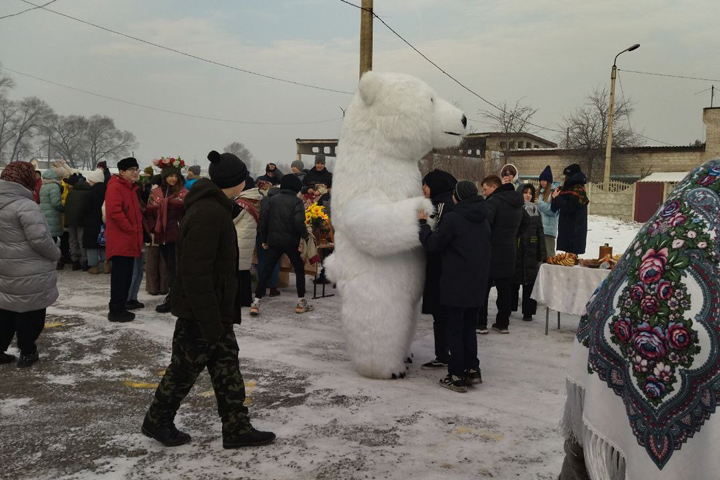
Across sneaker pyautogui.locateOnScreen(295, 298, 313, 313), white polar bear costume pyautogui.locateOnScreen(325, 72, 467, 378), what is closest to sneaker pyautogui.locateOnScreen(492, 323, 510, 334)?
white polar bear costume pyautogui.locateOnScreen(325, 72, 467, 378)

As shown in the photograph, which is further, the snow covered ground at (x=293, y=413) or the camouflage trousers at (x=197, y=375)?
the camouflage trousers at (x=197, y=375)

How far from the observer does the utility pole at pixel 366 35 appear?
998cm

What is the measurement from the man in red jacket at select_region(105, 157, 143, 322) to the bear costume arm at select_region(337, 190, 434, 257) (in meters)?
3.30

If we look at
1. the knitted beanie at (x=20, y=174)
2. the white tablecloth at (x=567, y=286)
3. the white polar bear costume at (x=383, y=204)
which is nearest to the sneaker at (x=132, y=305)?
the knitted beanie at (x=20, y=174)

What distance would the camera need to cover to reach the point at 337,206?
514 cm

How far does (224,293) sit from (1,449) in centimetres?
174

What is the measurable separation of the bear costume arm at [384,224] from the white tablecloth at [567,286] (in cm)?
264

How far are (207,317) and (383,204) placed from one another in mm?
1955

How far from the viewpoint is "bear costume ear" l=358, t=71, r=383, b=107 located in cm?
496

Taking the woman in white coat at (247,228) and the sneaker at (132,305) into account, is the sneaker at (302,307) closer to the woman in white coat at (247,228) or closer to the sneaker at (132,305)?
the woman in white coat at (247,228)

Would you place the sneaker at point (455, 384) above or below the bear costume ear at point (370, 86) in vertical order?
below

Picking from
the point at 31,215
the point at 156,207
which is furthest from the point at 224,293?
the point at 156,207

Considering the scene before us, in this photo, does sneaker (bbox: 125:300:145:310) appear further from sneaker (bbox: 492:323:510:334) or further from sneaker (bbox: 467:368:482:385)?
sneaker (bbox: 467:368:482:385)

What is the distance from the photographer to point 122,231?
6.75 metres
